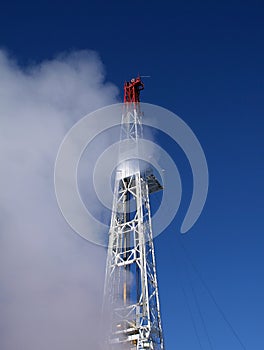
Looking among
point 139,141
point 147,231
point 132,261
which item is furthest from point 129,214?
point 139,141

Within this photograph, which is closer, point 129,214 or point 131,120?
point 129,214

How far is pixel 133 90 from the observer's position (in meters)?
32.6

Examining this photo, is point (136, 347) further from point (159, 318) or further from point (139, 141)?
point (139, 141)

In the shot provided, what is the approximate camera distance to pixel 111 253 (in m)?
26.3

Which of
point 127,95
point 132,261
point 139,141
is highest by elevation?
point 127,95

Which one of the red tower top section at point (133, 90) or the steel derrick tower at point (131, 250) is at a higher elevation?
the red tower top section at point (133, 90)

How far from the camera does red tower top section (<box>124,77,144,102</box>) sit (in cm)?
3247

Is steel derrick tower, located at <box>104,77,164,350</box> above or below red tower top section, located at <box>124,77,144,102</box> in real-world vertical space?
below

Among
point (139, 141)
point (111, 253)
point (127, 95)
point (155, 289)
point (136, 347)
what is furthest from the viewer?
point (127, 95)

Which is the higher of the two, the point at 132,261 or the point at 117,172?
the point at 117,172

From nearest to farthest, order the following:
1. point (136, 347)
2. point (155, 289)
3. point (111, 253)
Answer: point (136, 347)
point (155, 289)
point (111, 253)

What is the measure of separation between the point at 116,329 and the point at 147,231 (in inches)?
259

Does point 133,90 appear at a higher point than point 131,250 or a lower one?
higher

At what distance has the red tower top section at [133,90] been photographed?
32.5 meters
